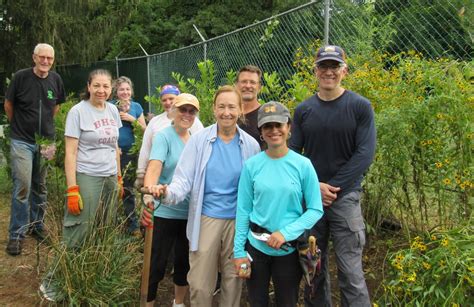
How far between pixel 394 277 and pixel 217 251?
3.80 ft

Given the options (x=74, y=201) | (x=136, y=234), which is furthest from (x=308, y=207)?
(x=136, y=234)

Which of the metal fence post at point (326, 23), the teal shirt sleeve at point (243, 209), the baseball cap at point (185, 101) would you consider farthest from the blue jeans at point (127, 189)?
the metal fence post at point (326, 23)

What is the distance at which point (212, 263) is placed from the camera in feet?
9.80

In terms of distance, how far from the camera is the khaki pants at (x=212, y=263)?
296 centimetres

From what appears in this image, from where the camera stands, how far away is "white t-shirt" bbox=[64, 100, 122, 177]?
358 cm

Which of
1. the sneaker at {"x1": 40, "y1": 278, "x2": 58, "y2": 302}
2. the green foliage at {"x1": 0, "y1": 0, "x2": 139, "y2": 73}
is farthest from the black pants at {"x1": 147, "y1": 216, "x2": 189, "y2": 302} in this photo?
the green foliage at {"x1": 0, "y1": 0, "x2": 139, "y2": 73}

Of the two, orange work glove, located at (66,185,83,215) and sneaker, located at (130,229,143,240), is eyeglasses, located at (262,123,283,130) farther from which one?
sneaker, located at (130,229,143,240)

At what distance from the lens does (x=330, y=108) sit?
2951 mm

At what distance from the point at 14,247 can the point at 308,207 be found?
3314 mm

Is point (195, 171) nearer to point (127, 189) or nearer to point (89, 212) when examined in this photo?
point (89, 212)

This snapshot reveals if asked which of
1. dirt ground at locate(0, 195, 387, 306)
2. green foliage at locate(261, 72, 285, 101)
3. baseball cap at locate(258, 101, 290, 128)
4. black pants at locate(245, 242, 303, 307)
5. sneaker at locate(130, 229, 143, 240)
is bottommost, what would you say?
dirt ground at locate(0, 195, 387, 306)

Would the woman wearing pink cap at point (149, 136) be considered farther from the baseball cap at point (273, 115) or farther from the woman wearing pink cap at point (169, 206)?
the baseball cap at point (273, 115)

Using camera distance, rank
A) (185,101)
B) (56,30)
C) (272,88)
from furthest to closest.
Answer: (56,30) → (272,88) → (185,101)

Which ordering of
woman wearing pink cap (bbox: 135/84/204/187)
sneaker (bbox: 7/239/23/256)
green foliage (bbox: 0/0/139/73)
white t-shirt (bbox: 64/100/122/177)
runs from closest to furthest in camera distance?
white t-shirt (bbox: 64/100/122/177) < woman wearing pink cap (bbox: 135/84/204/187) < sneaker (bbox: 7/239/23/256) < green foliage (bbox: 0/0/139/73)
